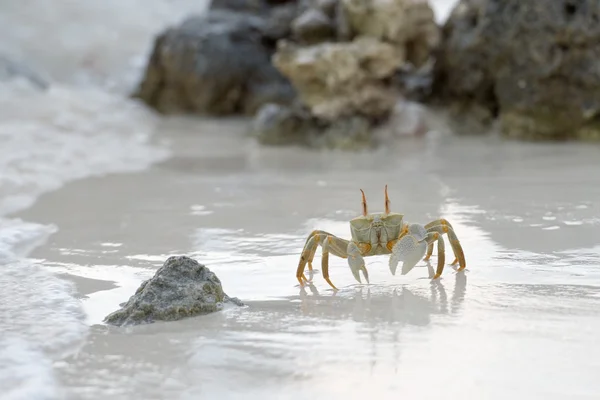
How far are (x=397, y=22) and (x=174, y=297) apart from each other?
6947 millimetres

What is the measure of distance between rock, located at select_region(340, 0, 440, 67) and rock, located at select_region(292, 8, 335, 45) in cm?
36

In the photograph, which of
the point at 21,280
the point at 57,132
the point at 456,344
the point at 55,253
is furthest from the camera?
the point at 57,132

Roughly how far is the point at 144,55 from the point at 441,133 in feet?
33.6

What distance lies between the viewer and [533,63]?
9.66m

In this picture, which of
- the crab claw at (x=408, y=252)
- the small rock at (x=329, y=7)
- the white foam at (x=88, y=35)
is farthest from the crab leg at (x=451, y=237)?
the white foam at (x=88, y=35)

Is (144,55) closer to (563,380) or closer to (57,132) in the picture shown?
(57,132)

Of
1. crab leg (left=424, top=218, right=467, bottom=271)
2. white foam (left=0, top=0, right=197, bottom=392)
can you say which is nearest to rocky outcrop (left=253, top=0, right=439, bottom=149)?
white foam (left=0, top=0, right=197, bottom=392)

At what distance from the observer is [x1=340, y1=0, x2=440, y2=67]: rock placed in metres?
9.55

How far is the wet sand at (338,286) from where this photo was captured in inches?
103

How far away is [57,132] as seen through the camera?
1055 cm

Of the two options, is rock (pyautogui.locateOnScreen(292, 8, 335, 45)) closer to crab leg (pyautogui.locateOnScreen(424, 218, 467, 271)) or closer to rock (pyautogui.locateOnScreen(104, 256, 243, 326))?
crab leg (pyautogui.locateOnScreen(424, 218, 467, 271))

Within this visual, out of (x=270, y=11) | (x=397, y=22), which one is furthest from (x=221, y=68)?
(x=397, y=22)

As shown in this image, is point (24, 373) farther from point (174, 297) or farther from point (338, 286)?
point (338, 286)

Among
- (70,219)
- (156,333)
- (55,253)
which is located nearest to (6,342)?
(156,333)
